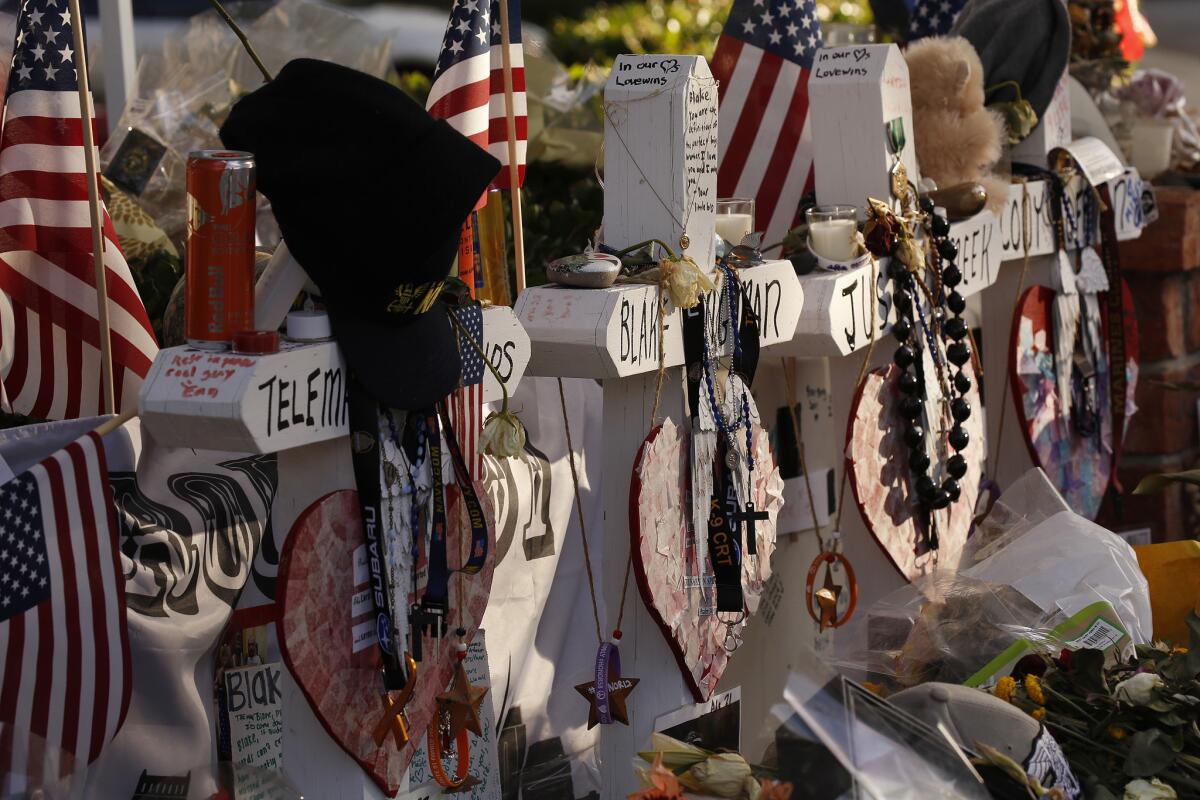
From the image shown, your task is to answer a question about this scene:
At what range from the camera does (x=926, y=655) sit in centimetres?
211

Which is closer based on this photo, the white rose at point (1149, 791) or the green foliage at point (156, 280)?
the white rose at point (1149, 791)

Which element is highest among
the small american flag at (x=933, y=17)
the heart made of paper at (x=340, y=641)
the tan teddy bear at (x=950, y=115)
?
the small american flag at (x=933, y=17)

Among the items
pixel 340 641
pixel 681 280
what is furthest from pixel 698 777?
pixel 681 280

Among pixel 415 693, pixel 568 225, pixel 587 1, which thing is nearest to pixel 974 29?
pixel 568 225

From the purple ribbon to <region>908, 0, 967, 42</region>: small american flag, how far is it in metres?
1.94

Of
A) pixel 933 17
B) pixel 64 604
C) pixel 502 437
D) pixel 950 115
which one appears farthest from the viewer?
pixel 933 17

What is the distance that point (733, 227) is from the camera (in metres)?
2.33

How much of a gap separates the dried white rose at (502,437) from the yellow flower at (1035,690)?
2.50 feet

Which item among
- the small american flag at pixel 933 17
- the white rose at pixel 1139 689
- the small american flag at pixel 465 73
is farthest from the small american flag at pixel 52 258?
the small american flag at pixel 933 17

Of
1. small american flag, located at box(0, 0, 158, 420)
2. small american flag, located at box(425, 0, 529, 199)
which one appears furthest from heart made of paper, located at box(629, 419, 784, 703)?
small american flag, located at box(0, 0, 158, 420)

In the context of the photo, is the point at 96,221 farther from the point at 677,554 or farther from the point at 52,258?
the point at 677,554

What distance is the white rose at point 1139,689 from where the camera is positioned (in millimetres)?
1853

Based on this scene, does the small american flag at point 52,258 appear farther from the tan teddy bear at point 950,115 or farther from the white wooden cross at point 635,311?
the tan teddy bear at point 950,115

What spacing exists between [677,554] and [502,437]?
0.40 m
